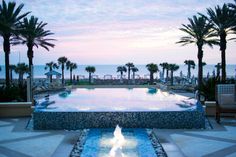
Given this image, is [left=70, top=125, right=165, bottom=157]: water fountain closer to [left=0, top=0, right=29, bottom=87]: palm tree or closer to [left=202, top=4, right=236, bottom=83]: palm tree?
[left=0, top=0, right=29, bottom=87]: palm tree

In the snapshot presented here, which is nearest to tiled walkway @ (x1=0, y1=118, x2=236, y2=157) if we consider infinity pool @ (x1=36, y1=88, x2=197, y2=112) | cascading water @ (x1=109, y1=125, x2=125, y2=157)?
cascading water @ (x1=109, y1=125, x2=125, y2=157)

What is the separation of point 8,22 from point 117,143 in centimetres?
1649

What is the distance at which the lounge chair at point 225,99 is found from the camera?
461 inches

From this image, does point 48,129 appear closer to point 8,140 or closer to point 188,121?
point 8,140

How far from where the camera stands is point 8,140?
9469mm

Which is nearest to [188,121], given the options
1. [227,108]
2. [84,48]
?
[227,108]

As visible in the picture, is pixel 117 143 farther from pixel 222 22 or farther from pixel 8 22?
pixel 222 22

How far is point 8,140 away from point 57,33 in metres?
24.0

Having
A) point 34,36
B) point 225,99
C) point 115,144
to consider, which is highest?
point 34,36

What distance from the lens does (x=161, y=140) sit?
30.4ft

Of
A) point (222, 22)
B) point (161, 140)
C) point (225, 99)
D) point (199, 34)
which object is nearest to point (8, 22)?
point (222, 22)

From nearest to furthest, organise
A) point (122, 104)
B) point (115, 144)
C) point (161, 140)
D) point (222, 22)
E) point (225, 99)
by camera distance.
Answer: point (115, 144) → point (161, 140) → point (225, 99) → point (122, 104) → point (222, 22)

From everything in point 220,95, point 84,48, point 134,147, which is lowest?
point 134,147

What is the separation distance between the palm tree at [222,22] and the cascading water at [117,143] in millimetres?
15259
